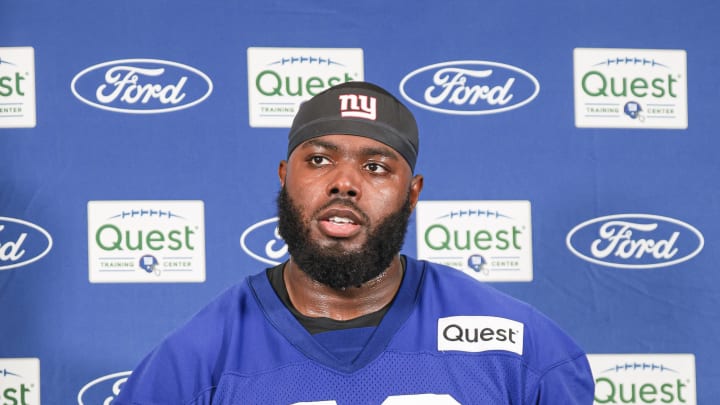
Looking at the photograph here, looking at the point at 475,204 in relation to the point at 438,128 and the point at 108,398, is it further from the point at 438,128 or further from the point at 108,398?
the point at 108,398

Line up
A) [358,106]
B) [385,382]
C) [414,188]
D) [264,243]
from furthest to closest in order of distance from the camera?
[264,243] → [414,188] → [358,106] → [385,382]

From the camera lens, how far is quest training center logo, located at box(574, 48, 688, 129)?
8.54 feet

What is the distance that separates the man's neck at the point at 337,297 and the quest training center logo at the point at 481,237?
920 mm

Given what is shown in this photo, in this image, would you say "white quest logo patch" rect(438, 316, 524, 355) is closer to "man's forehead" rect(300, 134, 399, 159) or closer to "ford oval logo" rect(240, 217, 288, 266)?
"man's forehead" rect(300, 134, 399, 159)

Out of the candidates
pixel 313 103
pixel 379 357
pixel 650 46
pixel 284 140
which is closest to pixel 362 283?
pixel 379 357

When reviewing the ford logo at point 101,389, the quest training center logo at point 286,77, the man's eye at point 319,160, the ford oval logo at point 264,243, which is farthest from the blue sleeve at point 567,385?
the ford logo at point 101,389

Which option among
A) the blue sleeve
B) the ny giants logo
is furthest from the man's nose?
the blue sleeve

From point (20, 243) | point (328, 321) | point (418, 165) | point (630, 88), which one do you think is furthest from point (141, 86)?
point (630, 88)

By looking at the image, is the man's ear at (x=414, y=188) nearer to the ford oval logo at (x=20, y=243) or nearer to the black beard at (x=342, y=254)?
the black beard at (x=342, y=254)

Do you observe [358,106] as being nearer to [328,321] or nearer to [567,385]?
[328,321]

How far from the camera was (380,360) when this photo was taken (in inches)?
60.0

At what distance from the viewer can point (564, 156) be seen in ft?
8.46

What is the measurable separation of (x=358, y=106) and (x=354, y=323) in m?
0.43

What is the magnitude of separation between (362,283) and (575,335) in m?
1.22
